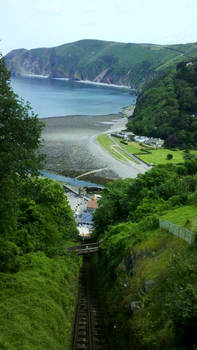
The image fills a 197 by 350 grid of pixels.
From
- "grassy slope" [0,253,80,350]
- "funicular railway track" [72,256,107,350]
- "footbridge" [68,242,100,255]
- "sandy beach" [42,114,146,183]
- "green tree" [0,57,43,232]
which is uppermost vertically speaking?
"green tree" [0,57,43,232]

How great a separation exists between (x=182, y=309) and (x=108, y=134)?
4741 inches

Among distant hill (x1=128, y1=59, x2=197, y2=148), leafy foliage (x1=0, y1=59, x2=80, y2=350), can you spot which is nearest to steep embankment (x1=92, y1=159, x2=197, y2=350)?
leafy foliage (x1=0, y1=59, x2=80, y2=350)

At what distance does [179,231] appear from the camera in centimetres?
2073

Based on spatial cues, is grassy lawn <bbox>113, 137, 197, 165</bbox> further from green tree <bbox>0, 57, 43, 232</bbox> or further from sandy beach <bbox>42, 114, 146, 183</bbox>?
green tree <bbox>0, 57, 43, 232</bbox>

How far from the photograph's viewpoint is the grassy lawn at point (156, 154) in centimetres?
9208

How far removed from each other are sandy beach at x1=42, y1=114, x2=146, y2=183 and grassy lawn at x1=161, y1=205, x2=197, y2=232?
153 ft

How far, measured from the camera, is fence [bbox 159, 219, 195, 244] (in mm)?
18953

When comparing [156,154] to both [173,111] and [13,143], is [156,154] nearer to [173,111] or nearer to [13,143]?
[173,111]

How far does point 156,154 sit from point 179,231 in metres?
81.2

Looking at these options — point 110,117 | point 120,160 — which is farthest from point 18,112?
point 110,117

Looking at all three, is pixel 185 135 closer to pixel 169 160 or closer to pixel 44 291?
pixel 169 160

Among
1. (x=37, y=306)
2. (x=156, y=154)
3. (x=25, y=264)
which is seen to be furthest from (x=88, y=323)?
(x=156, y=154)

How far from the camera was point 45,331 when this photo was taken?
58.2 feet

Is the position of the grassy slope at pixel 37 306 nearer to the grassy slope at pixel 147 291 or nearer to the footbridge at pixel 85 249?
the grassy slope at pixel 147 291
